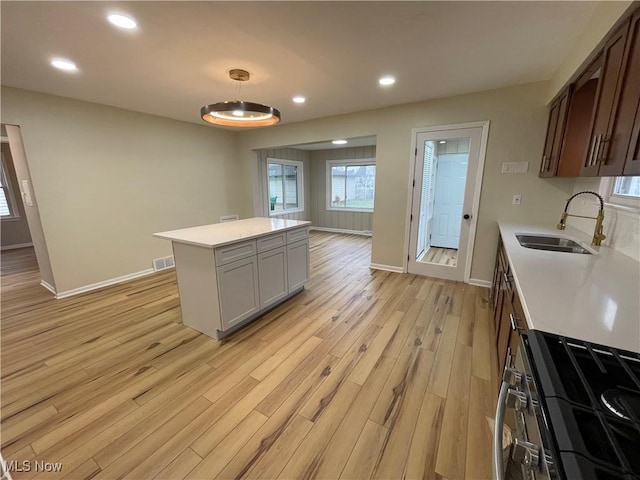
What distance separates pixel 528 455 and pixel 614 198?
2.48 meters

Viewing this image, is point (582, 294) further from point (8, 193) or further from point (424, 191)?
point (8, 193)

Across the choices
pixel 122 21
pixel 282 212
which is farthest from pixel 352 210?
pixel 122 21

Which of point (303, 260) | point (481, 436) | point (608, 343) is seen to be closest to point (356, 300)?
point (303, 260)

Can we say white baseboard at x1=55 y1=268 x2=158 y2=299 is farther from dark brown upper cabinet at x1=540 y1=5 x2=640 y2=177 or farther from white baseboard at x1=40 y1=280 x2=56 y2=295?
dark brown upper cabinet at x1=540 y1=5 x2=640 y2=177

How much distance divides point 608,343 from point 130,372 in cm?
282

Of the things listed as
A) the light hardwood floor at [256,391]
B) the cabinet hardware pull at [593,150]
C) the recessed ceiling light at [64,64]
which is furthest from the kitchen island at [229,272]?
the cabinet hardware pull at [593,150]

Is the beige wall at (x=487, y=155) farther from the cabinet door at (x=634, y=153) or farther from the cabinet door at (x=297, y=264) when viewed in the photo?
the cabinet door at (x=634, y=153)

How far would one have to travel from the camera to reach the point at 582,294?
1215mm

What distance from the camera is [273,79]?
110 inches

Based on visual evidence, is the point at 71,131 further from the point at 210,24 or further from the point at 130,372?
the point at 130,372

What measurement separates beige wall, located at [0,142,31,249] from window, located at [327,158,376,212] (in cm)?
728


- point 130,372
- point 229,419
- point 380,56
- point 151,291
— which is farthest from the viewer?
point 151,291

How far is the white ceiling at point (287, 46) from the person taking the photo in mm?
1687

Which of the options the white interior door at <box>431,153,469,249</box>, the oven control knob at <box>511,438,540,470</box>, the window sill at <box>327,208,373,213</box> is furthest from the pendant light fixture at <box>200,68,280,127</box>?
the window sill at <box>327,208,373,213</box>
